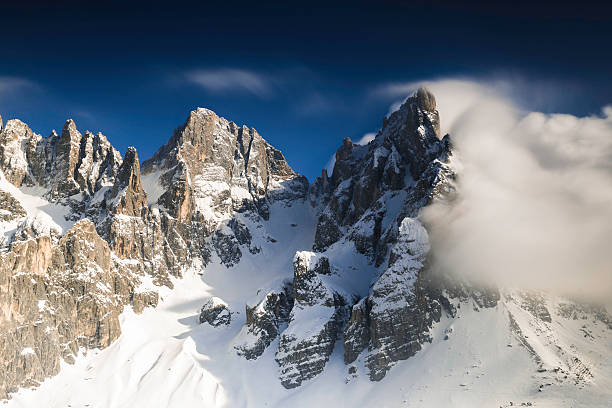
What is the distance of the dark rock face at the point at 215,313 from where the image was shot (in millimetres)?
190500

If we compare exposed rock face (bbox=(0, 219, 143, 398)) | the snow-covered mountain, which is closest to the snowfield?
the snow-covered mountain

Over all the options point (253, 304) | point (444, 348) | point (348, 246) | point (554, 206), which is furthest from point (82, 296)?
point (554, 206)

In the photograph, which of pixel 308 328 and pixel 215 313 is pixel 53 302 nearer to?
pixel 215 313

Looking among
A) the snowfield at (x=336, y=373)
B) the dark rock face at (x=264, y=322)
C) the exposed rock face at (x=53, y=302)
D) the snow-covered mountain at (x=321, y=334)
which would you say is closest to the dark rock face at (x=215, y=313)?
the snow-covered mountain at (x=321, y=334)

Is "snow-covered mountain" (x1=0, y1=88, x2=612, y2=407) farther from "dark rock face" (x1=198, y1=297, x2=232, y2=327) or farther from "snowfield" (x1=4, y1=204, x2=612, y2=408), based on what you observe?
"dark rock face" (x1=198, y1=297, x2=232, y2=327)

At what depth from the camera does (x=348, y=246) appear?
192875 mm

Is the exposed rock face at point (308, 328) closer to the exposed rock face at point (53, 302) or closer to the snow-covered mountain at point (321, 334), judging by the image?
the snow-covered mountain at point (321, 334)

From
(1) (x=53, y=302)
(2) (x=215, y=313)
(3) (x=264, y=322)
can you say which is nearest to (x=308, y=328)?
(3) (x=264, y=322)

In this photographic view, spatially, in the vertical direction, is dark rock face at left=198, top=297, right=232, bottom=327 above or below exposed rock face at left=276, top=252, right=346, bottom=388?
above

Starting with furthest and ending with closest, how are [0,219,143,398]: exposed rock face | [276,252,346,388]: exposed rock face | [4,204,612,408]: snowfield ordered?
[0,219,143,398]: exposed rock face, [276,252,346,388]: exposed rock face, [4,204,612,408]: snowfield

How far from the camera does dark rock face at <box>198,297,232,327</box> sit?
19050 cm

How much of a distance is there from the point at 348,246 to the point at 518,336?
228 ft

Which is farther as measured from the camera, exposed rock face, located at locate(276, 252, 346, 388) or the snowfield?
exposed rock face, located at locate(276, 252, 346, 388)

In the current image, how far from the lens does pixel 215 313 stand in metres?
193
